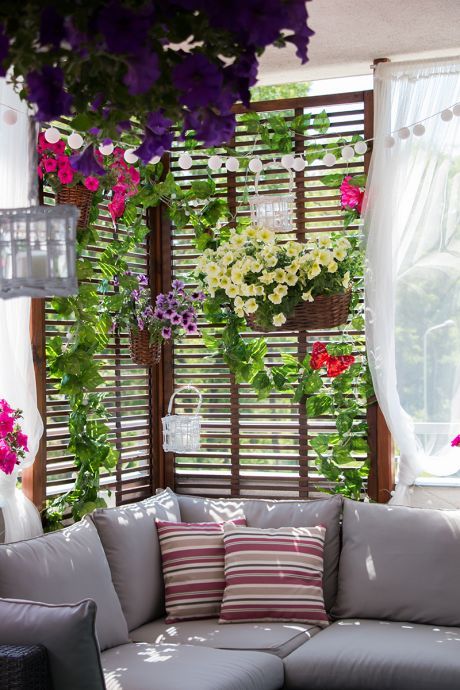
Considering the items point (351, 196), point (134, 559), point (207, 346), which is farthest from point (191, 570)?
point (351, 196)

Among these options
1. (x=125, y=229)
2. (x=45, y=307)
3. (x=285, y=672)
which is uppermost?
(x=125, y=229)

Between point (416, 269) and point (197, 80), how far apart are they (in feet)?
10.8

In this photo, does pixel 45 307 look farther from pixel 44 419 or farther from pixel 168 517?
pixel 168 517

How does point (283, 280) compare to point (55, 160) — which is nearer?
point (55, 160)

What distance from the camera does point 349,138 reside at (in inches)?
179

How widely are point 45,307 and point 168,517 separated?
1025 millimetres

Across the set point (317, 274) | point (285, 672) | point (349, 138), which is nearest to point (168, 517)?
point (285, 672)

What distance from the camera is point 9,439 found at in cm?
350

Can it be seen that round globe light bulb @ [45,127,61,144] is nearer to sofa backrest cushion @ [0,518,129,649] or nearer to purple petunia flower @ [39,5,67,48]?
sofa backrest cushion @ [0,518,129,649]

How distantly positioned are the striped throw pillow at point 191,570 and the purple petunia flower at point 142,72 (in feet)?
9.57

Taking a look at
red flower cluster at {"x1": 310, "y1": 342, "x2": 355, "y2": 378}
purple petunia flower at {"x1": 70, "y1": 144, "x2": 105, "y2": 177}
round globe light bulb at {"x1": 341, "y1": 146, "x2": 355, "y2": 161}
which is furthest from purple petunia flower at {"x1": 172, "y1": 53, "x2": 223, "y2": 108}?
red flower cluster at {"x1": 310, "y1": 342, "x2": 355, "y2": 378}

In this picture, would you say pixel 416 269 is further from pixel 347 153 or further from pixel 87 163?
pixel 87 163

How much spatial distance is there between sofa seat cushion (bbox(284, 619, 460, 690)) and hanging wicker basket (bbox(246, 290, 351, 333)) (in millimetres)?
1319

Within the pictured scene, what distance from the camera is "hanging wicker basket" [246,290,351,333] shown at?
409 centimetres
